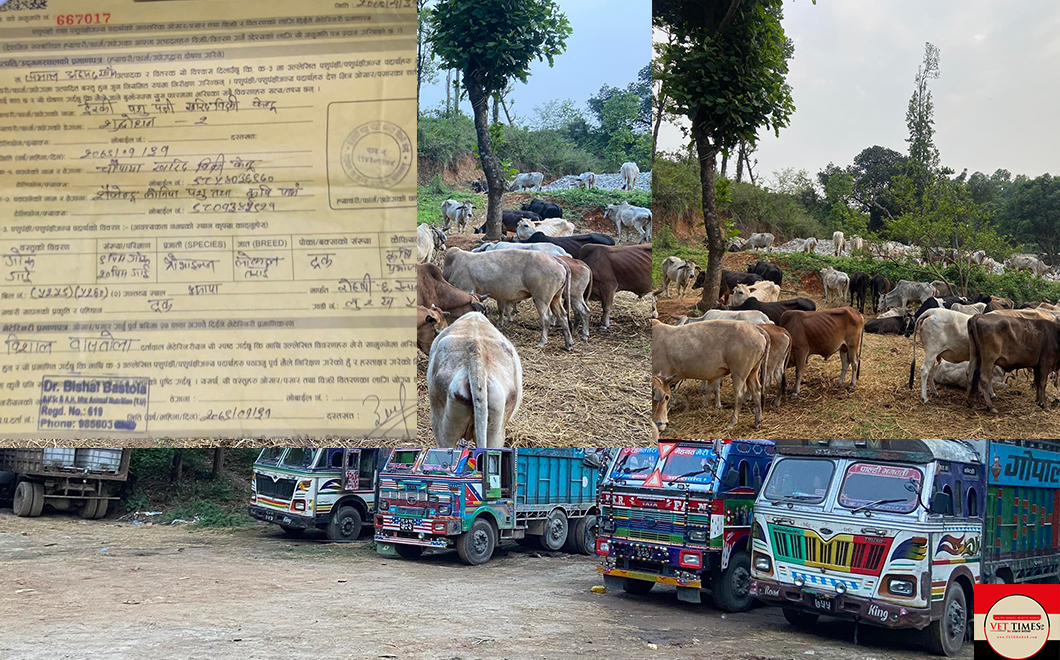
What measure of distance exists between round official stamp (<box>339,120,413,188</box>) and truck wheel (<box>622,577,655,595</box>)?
10682 millimetres

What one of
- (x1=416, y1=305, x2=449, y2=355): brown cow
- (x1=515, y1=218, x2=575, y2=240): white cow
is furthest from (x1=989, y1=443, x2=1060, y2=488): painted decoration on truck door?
(x1=416, y1=305, x2=449, y2=355): brown cow

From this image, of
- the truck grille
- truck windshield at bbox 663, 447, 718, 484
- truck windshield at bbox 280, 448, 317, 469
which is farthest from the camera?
the truck grille

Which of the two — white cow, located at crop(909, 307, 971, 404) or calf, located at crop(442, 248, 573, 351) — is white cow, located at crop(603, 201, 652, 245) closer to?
calf, located at crop(442, 248, 573, 351)

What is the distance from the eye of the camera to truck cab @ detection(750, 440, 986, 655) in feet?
26.5

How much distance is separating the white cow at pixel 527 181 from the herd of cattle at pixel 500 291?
58 millimetres

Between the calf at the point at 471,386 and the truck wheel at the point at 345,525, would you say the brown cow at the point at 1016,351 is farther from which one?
the truck wheel at the point at 345,525

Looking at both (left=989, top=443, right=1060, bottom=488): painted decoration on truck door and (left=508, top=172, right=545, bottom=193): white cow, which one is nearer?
(left=508, top=172, right=545, bottom=193): white cow

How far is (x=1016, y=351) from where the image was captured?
3896mm

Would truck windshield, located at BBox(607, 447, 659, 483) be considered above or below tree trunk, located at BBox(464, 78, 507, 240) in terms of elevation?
below

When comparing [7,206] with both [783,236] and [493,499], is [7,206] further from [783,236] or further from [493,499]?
[493,499]

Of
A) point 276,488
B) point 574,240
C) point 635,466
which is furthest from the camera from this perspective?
point 276,488

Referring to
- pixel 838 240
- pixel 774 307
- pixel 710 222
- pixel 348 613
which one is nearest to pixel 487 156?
pixel 710 222

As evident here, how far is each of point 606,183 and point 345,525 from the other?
14.3 m

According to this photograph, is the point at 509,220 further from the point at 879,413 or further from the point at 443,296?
the point at 879,413
